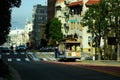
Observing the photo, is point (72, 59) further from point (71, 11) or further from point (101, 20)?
point (71, 11)

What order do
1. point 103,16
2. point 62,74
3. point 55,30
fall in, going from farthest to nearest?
point 55,30 < point 103,16 < point 62,74

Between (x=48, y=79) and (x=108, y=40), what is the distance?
1808 inches

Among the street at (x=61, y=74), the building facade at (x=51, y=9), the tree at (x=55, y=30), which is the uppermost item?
the building facade at (x=51, y=9)

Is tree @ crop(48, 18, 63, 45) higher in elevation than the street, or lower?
higher

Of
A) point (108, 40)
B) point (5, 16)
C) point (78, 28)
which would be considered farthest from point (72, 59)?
point (78, 28)

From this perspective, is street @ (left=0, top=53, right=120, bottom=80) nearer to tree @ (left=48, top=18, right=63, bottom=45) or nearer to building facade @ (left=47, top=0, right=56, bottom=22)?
tree @ (left=48, top=18, right=63, bottom=45)

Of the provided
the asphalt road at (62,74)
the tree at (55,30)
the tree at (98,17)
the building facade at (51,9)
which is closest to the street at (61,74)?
the asphalt road at (62,74)

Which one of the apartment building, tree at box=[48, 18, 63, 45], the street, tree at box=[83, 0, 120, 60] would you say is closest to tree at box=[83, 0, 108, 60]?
tree at box=[83, 0, 120, 60]

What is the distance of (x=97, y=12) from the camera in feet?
201

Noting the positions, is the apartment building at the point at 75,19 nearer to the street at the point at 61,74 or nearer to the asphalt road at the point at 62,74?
the street at the point at 61,74

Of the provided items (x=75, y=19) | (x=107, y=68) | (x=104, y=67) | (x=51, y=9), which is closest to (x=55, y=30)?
(x=75, y=19)

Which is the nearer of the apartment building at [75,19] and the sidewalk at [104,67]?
the sidewalk at [104,67]

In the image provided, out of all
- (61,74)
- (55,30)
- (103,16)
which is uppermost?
(103,16)

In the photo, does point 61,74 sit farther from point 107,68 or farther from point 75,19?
point 75,19
